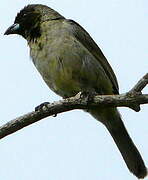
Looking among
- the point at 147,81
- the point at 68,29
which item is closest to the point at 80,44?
the point at 68,29

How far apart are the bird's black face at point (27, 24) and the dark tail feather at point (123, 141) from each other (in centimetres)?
128

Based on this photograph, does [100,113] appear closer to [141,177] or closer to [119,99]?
[141,177]

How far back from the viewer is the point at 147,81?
19.4ft

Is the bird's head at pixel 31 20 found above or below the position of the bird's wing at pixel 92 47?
above

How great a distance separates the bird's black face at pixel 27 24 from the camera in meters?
7.58

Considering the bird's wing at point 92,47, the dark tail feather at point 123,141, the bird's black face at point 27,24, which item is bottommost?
the dark tail feather at point 123,141

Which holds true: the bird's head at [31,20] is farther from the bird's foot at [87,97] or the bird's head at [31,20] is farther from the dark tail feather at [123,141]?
the bird's foot at [87,97]

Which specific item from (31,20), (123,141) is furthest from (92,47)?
(123,141)

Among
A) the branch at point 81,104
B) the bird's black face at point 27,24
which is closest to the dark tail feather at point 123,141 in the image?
the bird's black face at point 27,24

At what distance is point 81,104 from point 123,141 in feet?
5.76

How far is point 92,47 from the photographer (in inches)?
301

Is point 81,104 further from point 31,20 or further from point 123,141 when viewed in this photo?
point 31,20

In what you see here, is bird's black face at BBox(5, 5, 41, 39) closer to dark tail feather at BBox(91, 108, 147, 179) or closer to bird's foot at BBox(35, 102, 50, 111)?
dark tail feather at BBox(91, 108, 147, 179)

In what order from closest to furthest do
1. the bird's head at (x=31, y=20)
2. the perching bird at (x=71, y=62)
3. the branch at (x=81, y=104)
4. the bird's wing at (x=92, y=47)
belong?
the branch at (x=81, y=104) → the perching bird at (x=71, y=62) → the bird's wing at (x=92, y=47) → the bird's head at (x=31, y=20)
